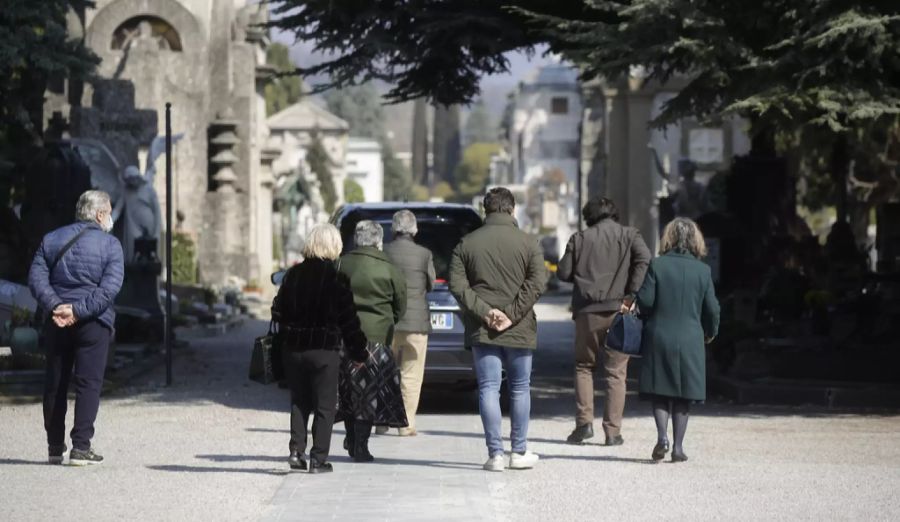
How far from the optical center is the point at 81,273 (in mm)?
12516

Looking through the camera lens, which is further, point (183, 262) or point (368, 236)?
point (183, 262)

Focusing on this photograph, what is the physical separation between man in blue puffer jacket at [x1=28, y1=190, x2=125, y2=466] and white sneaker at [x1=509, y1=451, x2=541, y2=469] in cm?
271

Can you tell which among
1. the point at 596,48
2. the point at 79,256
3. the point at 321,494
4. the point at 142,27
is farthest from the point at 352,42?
the point at 142,27

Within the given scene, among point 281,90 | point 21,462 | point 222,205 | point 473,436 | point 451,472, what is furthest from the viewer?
point 281,90

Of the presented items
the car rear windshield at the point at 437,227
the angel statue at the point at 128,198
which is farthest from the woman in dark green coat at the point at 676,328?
the angel statue at the point at 128,198

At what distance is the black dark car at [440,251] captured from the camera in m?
16.5

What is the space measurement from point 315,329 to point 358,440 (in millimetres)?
1230

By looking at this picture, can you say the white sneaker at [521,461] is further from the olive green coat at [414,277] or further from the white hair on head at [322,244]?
the olive green coat at [414,277]

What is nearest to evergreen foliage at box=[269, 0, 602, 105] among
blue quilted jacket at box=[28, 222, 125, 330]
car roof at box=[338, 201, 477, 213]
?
car roof at box=[338, 201, 477, 213]

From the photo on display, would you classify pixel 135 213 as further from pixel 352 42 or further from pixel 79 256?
pixel 79 256

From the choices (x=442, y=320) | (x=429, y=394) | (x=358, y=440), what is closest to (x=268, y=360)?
(x=358, y=440)

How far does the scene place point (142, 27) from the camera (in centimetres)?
4900

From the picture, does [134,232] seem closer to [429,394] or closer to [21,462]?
[429,394]

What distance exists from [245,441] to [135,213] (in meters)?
15.7
